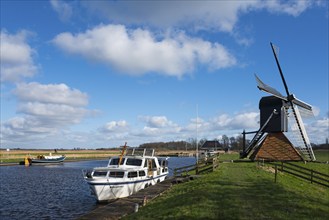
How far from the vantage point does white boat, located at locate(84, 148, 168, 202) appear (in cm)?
2941

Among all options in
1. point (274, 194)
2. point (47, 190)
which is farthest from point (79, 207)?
point (274, 194)

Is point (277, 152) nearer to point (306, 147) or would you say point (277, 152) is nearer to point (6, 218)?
point (306, 147)

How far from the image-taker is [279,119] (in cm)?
5278

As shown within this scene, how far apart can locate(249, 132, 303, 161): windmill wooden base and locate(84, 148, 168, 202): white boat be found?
19290mm

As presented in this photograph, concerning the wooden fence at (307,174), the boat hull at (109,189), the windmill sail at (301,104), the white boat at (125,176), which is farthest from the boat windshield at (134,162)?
the windmill sail at (301,104)

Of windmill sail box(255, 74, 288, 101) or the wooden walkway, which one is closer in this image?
the wooden walkway

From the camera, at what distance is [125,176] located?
31188 mm

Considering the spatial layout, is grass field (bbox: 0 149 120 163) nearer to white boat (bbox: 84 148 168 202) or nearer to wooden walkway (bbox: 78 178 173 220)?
white boat (bbox: 84 148 168 202)

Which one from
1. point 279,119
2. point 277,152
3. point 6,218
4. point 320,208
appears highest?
point 279,119

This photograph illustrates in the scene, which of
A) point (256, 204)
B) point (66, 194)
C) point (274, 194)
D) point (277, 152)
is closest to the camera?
point (256, 204)

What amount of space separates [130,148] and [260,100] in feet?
85.1

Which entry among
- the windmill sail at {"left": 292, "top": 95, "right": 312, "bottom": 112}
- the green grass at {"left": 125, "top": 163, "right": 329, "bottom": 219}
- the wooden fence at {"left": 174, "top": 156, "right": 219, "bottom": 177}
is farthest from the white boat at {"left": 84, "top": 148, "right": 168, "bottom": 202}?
the windmill sail at {"left": 292, "top": 95, "right": 312, "bottom": 112}

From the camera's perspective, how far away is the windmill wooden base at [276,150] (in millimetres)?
52125

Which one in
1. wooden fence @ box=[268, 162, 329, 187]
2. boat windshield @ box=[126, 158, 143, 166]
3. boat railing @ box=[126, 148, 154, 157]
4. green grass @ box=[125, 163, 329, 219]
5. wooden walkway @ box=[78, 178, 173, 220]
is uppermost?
boat railing @ box=[126, 148, 154, 157]
